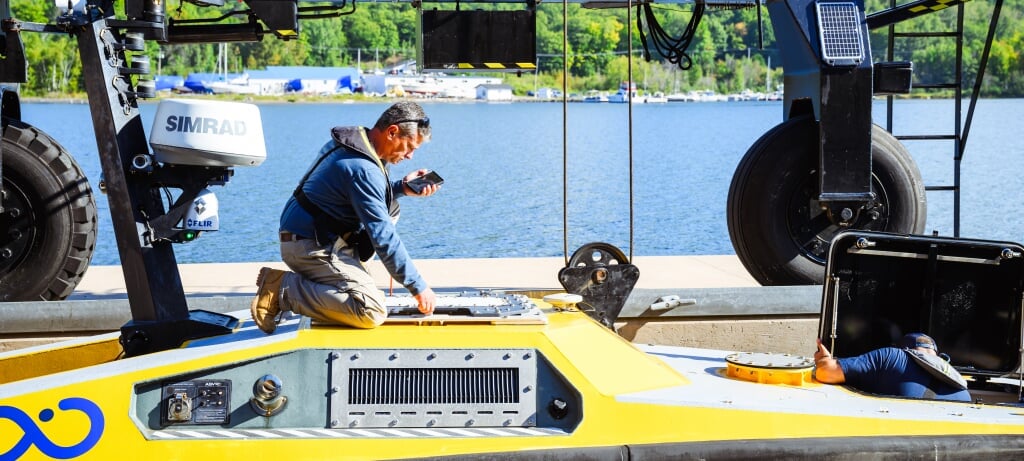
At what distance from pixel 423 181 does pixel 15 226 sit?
9.69ft

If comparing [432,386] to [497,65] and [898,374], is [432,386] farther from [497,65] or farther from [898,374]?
[497,65]

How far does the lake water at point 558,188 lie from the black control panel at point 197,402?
754cm

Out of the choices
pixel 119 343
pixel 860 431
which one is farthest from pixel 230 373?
pixel 860 431

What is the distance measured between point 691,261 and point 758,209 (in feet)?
7.73

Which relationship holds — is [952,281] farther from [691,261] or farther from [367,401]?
[691,261]

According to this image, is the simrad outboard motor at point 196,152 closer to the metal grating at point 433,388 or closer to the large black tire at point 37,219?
the metal grating at point 433,388

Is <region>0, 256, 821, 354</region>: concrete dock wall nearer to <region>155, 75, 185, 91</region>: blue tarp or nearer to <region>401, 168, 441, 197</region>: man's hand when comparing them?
<region>401, 168, 441, 197</region>: man's hand

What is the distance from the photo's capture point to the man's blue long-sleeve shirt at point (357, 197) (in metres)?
5.12

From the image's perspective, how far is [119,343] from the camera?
235 inches

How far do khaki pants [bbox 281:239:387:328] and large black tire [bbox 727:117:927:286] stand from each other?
3213 mm

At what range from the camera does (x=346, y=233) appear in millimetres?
5352

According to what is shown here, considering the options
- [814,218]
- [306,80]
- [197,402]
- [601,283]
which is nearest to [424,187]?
[601,283]

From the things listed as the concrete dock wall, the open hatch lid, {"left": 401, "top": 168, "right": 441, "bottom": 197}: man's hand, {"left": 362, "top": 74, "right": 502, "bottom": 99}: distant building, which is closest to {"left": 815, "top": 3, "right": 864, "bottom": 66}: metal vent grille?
the concrete dock wall

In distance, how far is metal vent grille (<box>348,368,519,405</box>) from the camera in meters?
5.04
